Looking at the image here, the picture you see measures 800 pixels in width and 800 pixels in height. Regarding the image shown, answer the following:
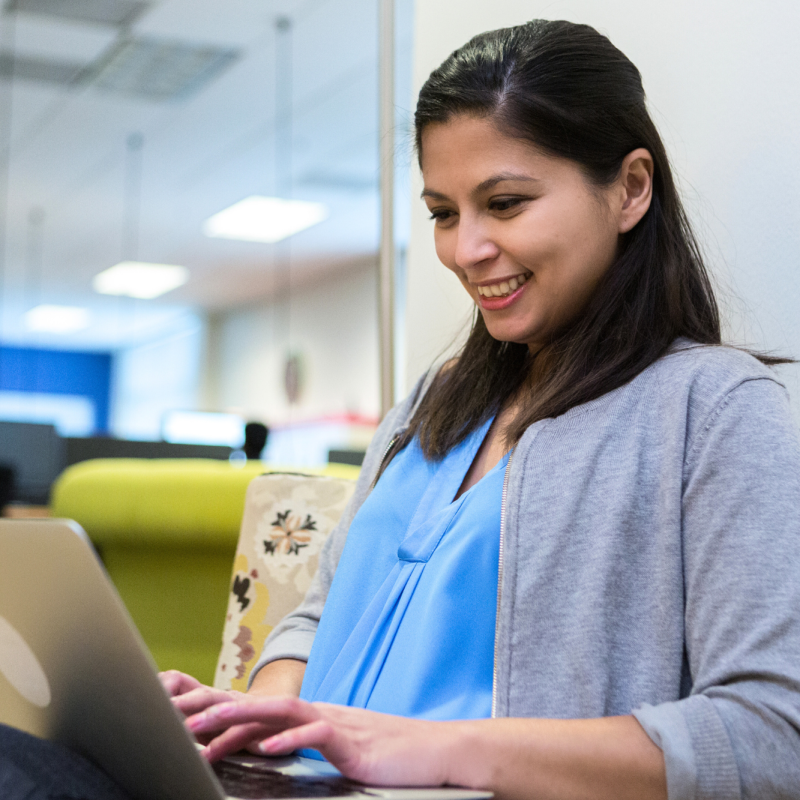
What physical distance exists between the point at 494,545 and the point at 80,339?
1285cm

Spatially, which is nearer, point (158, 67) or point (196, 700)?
point (196, 700)

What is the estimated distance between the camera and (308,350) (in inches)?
387

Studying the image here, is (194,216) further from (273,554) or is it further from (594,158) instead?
(594,158)

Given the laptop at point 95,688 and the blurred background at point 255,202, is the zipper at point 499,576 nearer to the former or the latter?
the laptop at point 95,688

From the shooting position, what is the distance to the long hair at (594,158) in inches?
39.8

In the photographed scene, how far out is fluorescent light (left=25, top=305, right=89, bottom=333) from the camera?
11.4 metres

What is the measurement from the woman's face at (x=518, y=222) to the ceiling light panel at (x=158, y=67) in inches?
165

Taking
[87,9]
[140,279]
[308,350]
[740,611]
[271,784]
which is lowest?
[271,784]

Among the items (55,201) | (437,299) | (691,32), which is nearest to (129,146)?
(55,201)

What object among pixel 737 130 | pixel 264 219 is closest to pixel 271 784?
pixel 737 130

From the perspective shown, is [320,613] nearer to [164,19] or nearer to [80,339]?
[164,19]

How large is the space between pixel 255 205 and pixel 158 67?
7.56 feet

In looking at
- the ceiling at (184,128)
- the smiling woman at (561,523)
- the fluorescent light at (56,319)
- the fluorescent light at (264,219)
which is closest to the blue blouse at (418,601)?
the smiling woman at (561,523)

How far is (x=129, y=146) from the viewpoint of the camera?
6395mm
